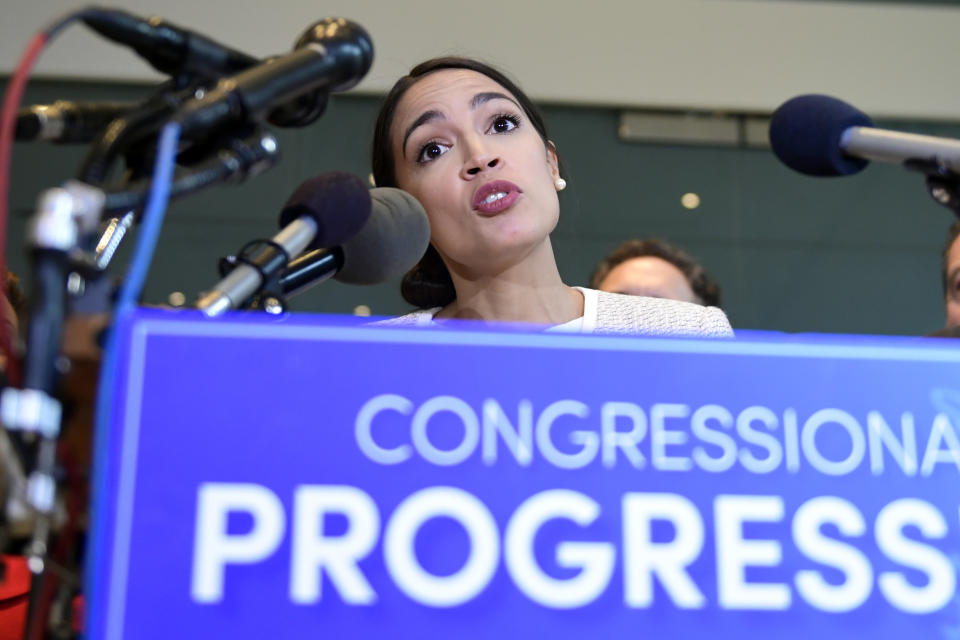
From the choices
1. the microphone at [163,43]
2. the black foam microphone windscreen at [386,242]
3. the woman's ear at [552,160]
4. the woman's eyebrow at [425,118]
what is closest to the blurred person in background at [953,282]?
the woman's ear at [552,160]

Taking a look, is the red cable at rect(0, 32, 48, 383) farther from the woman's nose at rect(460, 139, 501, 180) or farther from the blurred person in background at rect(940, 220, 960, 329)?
the blurred person in background at rect(940, 220, 960, 329)

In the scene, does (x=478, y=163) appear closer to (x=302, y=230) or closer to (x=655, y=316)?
(x=655, y=316)

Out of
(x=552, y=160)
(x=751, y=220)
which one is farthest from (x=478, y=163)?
(x=751, y=220)

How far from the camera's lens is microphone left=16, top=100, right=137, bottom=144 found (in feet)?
2.37

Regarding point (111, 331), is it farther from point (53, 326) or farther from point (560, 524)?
point (560, 524)

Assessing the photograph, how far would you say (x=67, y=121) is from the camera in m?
0.74

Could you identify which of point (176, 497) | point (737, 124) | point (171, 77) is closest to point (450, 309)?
point (171, 77)

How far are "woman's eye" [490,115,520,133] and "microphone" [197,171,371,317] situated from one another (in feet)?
2.37

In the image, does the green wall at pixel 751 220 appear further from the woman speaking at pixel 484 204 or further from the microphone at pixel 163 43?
the microphone at pixel 163 43

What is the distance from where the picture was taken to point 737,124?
401cm

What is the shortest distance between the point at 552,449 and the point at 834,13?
3.76 metres

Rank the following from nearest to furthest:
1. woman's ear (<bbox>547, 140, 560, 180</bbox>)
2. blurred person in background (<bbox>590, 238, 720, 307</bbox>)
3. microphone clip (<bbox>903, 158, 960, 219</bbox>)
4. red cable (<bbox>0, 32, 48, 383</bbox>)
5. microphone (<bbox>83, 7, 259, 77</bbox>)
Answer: red cable (<bbox>0, 32, 48, 383</bbox>), microphone (<bbox>83, 7, 259, 77</bbox>), microphone clip (<bbox>903, 158, 960, 219</bbox>), woman's ear (<bbox>547, 140, 560, 180</bbox>), blurred person in background (<bbox>590, 238, 720, 307</bbox>)

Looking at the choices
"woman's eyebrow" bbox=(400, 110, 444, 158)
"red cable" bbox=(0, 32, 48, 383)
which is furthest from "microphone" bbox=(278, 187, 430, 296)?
"woman's eyebrow" bbox=(400, 110, 444, 158)

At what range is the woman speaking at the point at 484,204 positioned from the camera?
145cm
